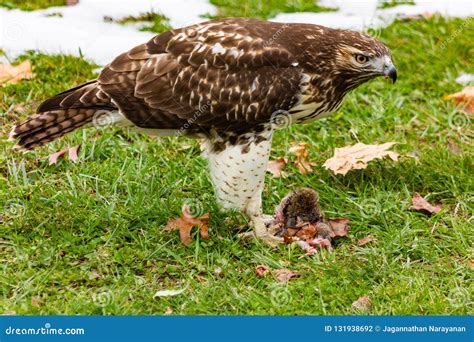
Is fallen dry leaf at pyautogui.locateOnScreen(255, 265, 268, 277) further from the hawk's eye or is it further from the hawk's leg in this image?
the hawk's eye

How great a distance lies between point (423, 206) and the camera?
23.0 ft

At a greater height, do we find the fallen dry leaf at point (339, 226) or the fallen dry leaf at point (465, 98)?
the fallen dry leaf at point (339, 226)

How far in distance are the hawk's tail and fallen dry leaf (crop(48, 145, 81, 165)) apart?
2.62 ft

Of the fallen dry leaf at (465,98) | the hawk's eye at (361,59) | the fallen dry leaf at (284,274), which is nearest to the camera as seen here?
the fallen dry leaf at (284,274)

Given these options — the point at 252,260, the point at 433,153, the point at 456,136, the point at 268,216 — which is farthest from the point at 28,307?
the point at 456,136

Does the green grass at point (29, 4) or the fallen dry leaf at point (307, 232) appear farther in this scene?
the green grass at point (29, 4)

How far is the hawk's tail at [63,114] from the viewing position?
637cm

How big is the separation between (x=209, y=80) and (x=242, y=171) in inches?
25.2

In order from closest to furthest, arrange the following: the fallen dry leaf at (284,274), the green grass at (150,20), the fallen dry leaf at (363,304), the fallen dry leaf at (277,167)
Answer: the fallen dry leaf at (363,304) → the fallen dry leaf at (284,274) → the fallen dry leaf at (277,167) → the green grass at (150,20)

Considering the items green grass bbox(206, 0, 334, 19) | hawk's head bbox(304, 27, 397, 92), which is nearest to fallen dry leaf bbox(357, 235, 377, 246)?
hawk's head bbox(304, 27, 397, 92)

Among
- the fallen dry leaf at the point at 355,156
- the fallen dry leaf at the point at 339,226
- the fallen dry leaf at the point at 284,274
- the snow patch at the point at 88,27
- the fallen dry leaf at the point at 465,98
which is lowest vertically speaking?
the fallen dry leaf at the point at 465,98

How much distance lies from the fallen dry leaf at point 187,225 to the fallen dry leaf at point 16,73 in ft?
8.59

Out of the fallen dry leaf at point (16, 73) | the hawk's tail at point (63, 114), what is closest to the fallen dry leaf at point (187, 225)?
the hawk's tail at point (63, 114)

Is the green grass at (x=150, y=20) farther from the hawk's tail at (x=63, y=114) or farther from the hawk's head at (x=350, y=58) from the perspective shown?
the hawk's head at (x=350, y=58)
